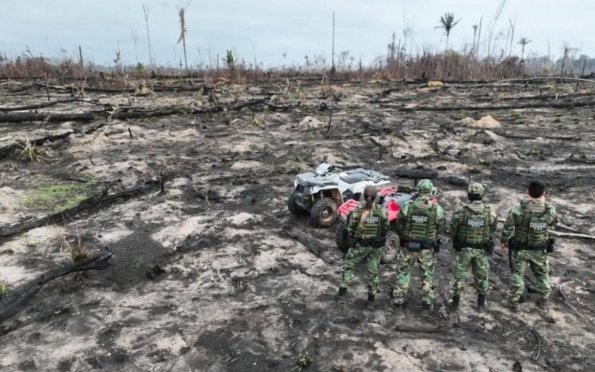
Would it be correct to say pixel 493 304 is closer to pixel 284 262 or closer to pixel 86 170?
pixel 284 262

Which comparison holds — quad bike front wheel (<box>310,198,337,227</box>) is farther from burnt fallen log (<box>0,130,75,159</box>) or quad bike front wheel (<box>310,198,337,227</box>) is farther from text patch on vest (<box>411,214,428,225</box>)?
burnt fallen log (<box>0,130,75,159</box>)

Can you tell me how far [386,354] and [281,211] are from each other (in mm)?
3848

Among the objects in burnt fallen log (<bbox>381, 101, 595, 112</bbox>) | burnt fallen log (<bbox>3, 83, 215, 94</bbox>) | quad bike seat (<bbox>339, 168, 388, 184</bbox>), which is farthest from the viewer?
burnt fallen log (<bbox>3, 83, 215, 94</bbox>)

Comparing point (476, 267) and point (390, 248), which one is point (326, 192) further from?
point (476, 267)

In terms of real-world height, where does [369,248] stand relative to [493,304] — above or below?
above

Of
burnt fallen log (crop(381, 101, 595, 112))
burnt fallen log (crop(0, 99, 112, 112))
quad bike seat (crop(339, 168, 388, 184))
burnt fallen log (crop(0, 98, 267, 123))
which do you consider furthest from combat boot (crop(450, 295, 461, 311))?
burnt fallen log (crop(0, 99, 112, 112))

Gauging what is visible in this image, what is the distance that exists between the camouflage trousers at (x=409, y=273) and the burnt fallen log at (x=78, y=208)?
16.3 ft

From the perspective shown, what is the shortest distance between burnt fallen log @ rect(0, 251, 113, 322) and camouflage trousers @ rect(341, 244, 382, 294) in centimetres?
277

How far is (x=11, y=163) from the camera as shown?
32.0 ft

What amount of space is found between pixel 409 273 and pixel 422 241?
356 millimetres

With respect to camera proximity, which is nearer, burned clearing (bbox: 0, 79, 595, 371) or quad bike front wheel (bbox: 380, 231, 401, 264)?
burned clearing (bbox: 0, 79, 595, 371)

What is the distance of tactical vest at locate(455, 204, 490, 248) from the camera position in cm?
448

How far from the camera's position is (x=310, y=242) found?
6.12m

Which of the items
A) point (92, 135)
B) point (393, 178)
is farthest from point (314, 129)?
point (92, 135)
